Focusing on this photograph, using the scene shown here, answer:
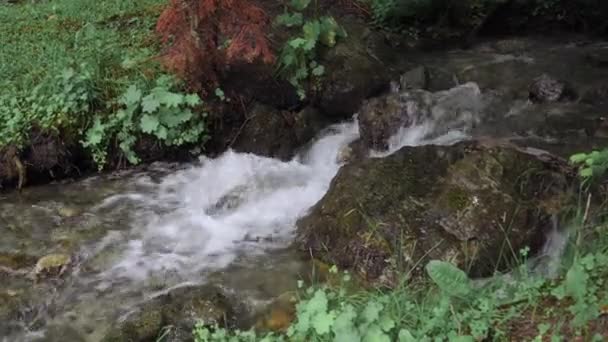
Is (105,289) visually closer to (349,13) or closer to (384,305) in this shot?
(384,305)

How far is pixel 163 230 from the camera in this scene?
5.86 meters

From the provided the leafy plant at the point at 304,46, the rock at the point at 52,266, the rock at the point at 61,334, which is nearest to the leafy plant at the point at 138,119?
the leafy plant at the point at 304,46

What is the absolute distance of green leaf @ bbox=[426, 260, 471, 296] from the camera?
342 cm

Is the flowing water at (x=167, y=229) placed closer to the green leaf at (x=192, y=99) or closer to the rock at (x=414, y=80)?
the green leaf at (x=192, y=99)

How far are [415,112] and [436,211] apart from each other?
2.62 m

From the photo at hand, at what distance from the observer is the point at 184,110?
6.75 metres

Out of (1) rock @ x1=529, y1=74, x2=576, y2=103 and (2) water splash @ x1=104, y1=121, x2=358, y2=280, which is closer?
(2) water splash @ x1=104, y1=121, x2=358, y2=280

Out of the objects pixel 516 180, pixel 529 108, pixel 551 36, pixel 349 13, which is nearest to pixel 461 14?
pixel 551 36

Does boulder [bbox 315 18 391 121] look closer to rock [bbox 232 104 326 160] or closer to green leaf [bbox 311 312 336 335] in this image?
rock [bbox 232 104 326 160]

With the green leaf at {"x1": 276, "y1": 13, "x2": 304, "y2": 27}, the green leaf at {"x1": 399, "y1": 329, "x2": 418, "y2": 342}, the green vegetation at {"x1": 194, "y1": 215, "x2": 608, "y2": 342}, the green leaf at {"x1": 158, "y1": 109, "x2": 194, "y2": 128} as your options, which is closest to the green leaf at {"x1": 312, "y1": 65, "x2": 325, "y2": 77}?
the green leaf at {"x1": 276, "y1": 13, "x2": 304, "y2": 27}

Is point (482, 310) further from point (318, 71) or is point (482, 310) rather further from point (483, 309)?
point (318, 71)

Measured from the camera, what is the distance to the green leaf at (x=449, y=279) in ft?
11.2

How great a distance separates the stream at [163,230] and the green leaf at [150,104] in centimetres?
69

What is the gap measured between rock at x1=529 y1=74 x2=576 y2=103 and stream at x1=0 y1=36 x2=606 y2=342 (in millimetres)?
256
